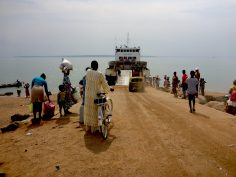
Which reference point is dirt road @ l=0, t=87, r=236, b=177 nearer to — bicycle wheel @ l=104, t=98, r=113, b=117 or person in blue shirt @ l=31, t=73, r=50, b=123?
bicycle wheel @ l=104, t=98, r=113, b=117

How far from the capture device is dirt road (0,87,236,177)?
7025 millimetres

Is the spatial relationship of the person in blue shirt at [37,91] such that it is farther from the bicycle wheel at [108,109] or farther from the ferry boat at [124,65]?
the ferry boat at [124,65]

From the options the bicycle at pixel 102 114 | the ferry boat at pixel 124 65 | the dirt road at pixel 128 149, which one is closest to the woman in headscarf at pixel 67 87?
the dirt road at pixel 128 149

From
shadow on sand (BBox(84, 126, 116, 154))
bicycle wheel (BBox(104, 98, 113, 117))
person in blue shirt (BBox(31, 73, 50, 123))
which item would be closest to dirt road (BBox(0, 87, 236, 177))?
shadow on sand (BBox(84, 126, 116, 154))

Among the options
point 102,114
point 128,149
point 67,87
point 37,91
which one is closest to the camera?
point 128,149

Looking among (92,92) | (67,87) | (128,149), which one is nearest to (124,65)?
(67,87)

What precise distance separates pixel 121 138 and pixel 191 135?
7.05ft

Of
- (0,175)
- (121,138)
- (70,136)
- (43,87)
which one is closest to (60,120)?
(43,87)

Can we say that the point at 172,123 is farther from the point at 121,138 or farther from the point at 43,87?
the point at 43,87

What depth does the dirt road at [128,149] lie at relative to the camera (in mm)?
7025

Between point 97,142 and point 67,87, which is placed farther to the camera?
point 67,87

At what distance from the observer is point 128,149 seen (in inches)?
324

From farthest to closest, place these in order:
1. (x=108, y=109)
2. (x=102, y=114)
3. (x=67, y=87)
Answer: (x=67, y=87) → (x=108, y=109) → (x=102, y=114)

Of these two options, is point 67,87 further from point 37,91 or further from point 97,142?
point 97,142
